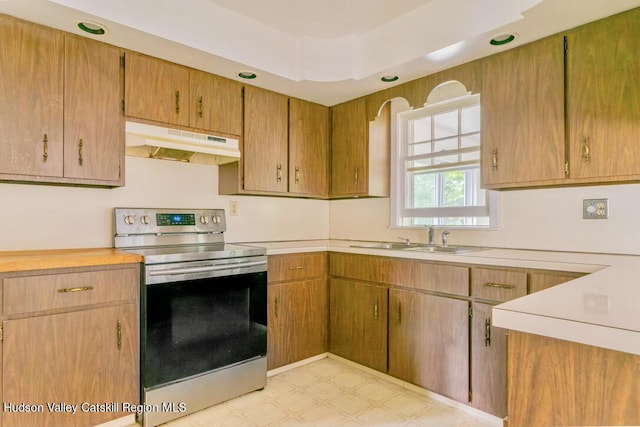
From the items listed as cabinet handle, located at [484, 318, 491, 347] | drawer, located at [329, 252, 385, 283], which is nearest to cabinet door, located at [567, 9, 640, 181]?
cabinet handle, located at [484, 318, 491, 347]

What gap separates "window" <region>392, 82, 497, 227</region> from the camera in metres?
2.63

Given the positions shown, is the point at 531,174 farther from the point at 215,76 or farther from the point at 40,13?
the point at 40,13

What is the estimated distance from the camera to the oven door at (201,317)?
1947 mm

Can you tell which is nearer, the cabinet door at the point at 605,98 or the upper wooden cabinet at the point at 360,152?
the cabinet door at the point at 605,98

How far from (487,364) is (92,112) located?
8.54 ft

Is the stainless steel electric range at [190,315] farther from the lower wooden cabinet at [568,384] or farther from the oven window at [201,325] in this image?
the lower wooden cabinet at [568,384]

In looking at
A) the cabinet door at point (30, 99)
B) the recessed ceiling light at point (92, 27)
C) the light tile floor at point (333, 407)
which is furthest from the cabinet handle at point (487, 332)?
the recessed ceiling light at point (92, 27)

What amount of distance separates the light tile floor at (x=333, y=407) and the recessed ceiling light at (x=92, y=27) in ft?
7.04

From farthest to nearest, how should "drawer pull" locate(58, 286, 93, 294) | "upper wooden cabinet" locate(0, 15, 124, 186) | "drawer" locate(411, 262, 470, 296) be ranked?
"drawer" locate(411, 262, 470, 296) → "upper wooden cabinet" locate(0, 15, 124, 186) → "drawer pull" locate(58, 286, 93, 294)

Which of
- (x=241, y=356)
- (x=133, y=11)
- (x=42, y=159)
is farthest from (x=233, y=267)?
(x=133, y=11)

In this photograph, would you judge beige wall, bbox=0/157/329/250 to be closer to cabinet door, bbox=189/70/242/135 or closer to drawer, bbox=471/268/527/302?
cabinet door, bbox=189/70/242/135

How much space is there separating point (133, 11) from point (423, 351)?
2.54 meters

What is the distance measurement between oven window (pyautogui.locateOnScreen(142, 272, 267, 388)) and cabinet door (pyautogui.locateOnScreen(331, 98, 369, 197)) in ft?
3.69

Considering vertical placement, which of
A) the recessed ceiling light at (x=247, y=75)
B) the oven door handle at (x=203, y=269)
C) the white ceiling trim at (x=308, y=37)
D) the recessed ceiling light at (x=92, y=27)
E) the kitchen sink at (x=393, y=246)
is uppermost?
the white ceiling trim at (x=308, y=37)
